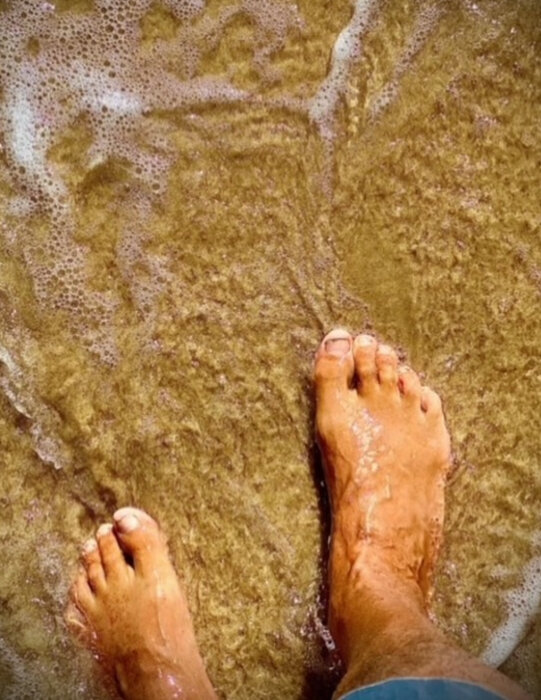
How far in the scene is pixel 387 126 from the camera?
1.60m

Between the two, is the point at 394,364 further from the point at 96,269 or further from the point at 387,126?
the point at 96,269

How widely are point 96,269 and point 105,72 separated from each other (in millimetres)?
316

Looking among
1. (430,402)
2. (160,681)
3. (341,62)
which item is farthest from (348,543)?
→ (341,62)

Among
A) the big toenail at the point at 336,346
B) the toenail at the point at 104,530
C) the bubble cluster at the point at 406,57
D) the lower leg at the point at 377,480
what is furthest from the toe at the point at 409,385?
the toenail at the point at 104,530

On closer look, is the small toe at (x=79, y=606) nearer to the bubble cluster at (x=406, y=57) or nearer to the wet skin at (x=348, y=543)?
the wet skin at (x=348, y=543)

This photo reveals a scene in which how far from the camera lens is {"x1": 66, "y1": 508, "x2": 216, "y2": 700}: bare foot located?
1576 millimetres

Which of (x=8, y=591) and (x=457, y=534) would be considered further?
(x=457, y=534)

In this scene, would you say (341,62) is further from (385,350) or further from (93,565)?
(93,565)

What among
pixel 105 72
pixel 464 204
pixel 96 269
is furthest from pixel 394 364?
pixel 105 72

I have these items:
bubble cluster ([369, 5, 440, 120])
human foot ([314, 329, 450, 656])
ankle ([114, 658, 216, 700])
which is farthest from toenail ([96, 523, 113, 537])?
bubble cluster ([369, 5, 440, 120])

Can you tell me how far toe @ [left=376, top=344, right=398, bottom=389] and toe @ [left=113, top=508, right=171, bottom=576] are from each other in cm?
45

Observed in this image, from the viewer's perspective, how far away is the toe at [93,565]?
1589 millimetres

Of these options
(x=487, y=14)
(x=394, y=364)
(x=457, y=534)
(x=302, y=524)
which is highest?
(x=487, y=14)

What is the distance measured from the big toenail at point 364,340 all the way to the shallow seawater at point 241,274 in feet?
0.10
